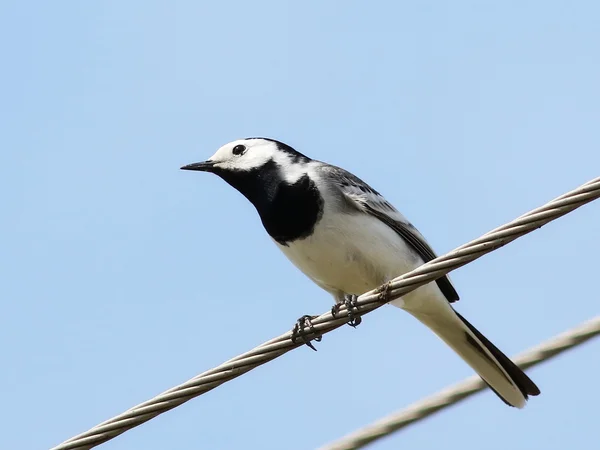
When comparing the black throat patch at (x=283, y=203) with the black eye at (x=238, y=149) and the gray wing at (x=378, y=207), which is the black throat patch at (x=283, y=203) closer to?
the gray wing at (x=378, y=207)

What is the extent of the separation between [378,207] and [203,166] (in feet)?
6.11

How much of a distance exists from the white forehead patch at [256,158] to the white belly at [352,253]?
0.62 m

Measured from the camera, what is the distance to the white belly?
852 centimetres

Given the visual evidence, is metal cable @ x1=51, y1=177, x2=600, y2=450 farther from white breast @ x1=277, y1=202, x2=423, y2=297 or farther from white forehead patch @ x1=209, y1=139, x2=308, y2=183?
white forehead patch @ x1=209, y1=139, x2=308, y2=183

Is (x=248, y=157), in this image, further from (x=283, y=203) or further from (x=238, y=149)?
(x=283, y=203)

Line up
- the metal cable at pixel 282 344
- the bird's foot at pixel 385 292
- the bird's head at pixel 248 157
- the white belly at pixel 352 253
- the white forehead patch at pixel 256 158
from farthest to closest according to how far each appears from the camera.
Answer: the bird's head at pixel 248 157, the white forehead patch at pixel 256 158, the white belly at pixel 352 253, the bird's foot at pixel 385 292, the metal cable at pixel 282 344

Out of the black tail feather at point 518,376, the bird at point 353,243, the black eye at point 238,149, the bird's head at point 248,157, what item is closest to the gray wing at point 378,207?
the bird at point 353,243

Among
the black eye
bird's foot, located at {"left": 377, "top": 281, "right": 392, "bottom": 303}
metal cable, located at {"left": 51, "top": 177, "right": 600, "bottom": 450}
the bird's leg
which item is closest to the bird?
the black eye

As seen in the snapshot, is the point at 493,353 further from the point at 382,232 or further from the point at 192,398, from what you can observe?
the point at 192,398

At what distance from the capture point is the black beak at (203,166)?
999 cm

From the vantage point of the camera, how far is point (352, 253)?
336 inches

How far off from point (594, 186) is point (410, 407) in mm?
1795

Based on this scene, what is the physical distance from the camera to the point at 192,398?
610 cm

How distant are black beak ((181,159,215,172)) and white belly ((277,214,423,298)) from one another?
4.80 feet
